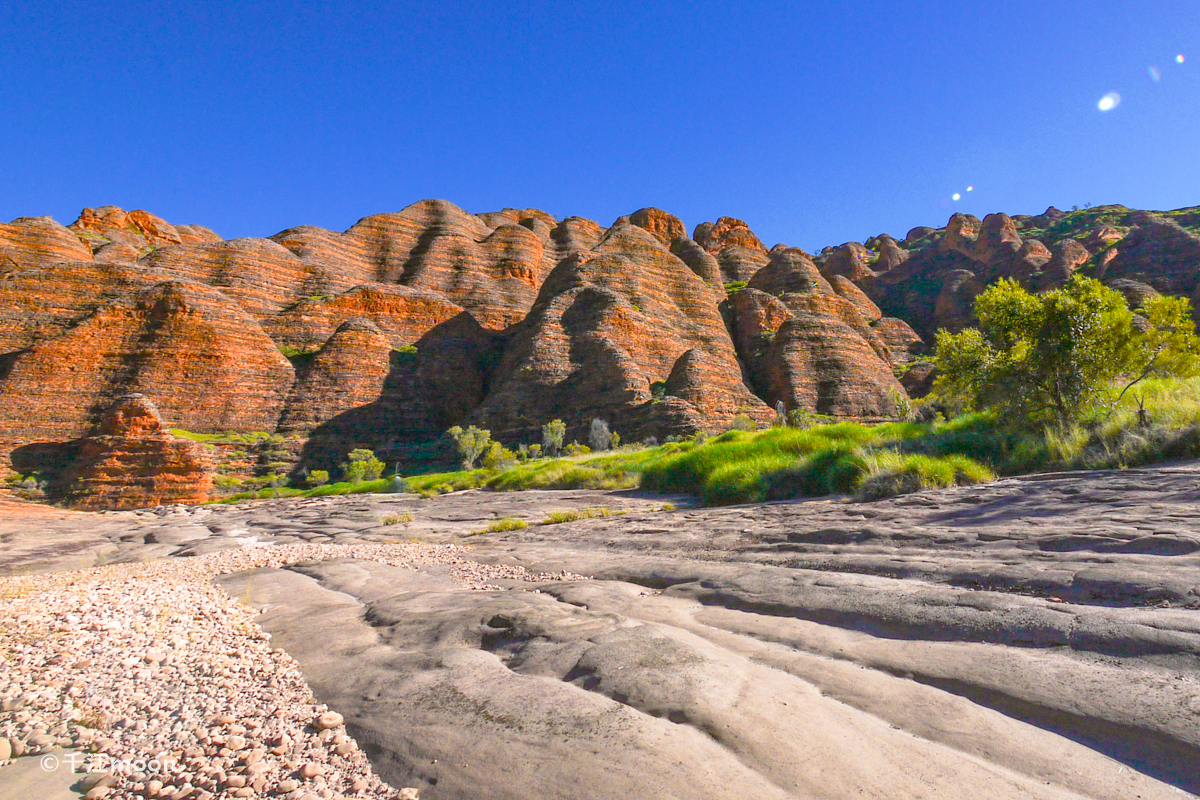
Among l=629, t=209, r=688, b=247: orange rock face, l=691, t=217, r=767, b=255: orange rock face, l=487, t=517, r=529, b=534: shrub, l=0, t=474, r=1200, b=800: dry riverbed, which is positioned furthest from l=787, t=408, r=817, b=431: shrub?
l=629, t=209, r=688, b=247: orange rock face

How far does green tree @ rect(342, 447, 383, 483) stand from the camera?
31.2 meters

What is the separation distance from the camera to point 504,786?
5.73 feet

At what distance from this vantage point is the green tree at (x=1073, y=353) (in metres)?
9.69

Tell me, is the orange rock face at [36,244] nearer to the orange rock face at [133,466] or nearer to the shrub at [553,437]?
the orange rock face at [133,466]

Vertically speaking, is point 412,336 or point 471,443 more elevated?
point 412,336

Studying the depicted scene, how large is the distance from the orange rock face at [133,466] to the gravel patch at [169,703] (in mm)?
29664

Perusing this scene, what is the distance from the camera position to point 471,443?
33.3 meters

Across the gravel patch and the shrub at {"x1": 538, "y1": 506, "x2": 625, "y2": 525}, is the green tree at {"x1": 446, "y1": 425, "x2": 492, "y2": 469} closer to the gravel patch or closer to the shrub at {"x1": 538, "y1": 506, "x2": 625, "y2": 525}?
the shrub at {"x1": 538, "y1": 506, "x2": 625, "y2": 525}

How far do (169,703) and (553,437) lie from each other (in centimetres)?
3158

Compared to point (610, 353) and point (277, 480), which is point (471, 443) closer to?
point (277, 480)

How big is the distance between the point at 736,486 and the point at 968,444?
154 inches

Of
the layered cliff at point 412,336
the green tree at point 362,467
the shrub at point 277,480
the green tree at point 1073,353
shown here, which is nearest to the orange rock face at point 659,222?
the layered cliff at point 412,336

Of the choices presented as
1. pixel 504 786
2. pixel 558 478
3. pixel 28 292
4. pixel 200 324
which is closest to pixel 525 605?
pixel 504 786

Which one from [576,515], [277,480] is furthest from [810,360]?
[277,480]
